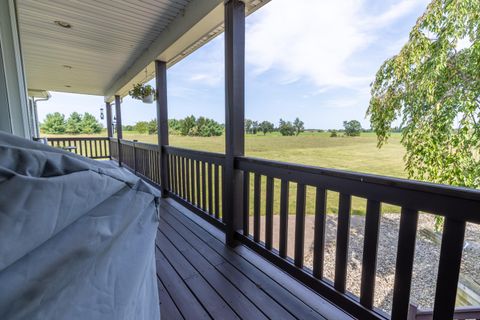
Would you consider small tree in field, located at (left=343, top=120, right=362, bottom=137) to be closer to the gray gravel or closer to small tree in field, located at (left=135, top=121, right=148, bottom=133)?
the gray gravel

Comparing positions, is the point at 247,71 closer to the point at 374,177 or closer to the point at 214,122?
the point at 214,122

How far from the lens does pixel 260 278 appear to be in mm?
1827

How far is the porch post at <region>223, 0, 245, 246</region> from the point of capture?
213 centimetres

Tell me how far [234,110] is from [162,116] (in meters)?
2.04

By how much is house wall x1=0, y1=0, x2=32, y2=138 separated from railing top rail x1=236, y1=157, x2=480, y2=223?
2056 millimetres

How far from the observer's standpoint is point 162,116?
12.6ft

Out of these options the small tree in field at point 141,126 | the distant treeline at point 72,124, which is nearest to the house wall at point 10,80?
the small tree in field at point 141,126

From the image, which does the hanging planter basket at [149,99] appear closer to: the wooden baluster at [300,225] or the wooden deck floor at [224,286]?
the wooden deck floor at [224,286]

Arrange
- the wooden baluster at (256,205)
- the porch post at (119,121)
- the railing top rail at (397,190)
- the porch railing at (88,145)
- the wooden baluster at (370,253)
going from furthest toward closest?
the porch railing at (88,145) < the porch post at (119,121) < the wooden baluster at (256,205) < the wooden baluster at (370,253) < the railing top rail at (397,190)

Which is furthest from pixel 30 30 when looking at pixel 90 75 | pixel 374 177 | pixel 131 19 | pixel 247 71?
pixel 374 177

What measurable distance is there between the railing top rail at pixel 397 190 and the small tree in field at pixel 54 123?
10.4m

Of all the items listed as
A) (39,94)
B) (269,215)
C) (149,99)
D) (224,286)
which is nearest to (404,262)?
(269,215)

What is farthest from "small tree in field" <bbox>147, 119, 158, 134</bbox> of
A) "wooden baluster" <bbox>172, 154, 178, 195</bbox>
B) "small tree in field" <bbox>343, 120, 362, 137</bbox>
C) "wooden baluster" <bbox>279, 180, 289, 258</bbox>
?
"small tree in field" <bbox>343, 120, 362, 137</bbox>

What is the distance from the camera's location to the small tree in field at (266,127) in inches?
86.4
